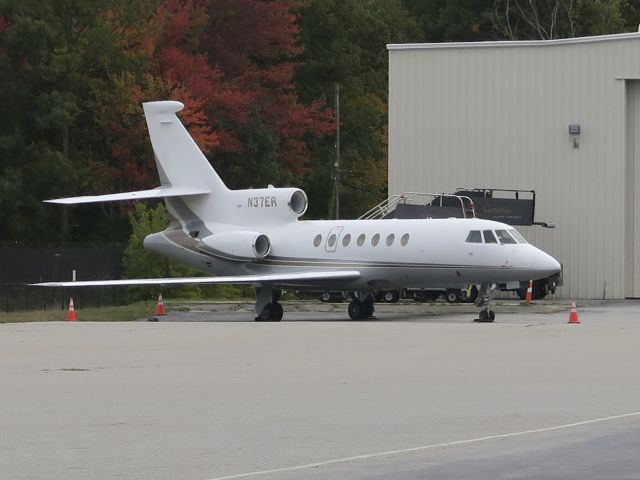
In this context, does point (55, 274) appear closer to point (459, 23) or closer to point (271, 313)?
point (271, 313)

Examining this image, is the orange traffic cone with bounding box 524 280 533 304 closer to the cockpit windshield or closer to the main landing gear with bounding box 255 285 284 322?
the cockpit windshield

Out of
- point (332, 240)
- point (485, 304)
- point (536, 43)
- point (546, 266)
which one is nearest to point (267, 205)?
point (332, 240)

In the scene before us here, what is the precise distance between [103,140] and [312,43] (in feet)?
52.1

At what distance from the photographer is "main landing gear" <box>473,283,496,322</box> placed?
3503cm

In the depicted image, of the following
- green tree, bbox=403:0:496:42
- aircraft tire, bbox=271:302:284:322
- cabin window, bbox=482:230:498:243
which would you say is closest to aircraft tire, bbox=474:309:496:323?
cabin window, bbox=482:230:498:243

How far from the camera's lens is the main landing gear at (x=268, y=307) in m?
39.0

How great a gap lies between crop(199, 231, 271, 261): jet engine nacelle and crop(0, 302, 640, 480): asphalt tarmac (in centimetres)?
1140

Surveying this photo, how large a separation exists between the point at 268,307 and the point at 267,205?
3518mm

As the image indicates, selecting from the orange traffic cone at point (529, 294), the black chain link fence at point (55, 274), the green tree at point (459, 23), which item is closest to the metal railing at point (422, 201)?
the orange traffic cone at point (529, 294)

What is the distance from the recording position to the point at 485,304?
36000 mm

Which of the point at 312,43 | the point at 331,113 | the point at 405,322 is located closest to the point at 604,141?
the point at 405,322

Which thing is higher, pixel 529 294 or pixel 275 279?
pixel 275 279

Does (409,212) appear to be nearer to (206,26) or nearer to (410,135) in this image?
(410,135)

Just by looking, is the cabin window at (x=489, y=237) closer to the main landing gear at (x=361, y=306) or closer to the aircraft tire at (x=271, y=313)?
the main landing gear at (x=361, y=306)
